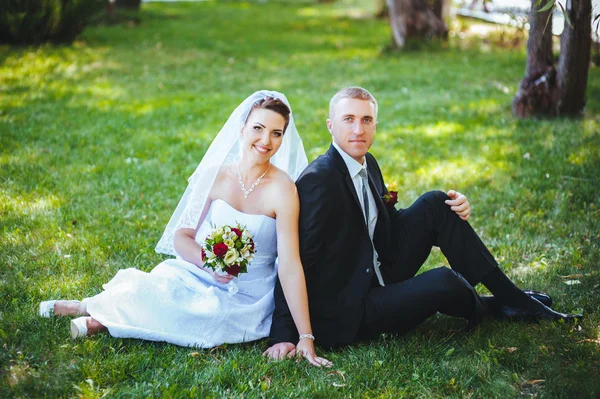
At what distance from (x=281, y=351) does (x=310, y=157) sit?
4.67 meters

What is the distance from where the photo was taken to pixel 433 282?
3.87m

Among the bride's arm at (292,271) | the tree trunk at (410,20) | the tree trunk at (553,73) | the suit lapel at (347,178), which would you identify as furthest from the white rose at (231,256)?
the tree trunk at (410,20)

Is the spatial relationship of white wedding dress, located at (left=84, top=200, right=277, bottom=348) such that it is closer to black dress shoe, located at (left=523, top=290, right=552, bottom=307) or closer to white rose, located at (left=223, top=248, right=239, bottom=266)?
white rose, located at (left=223, top=248, right=239, bottom=266)

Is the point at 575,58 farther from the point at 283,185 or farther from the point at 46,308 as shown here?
the point at 46,308

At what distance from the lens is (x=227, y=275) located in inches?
161

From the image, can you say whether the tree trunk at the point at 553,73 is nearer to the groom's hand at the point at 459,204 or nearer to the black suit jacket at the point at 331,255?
the groom's hand at the point at 459,204

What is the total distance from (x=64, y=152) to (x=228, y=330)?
16.4 feet

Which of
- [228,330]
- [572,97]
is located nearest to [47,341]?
[228,330]

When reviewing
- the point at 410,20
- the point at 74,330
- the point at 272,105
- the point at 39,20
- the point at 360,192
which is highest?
the point at 39,20

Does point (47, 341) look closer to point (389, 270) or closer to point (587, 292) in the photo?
point (389, 270)

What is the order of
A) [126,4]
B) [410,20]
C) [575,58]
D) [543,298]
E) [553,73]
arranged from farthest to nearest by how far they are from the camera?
1. [126,4]
2. [410,20]
3. [553,73]
4. [575,58]
5. [543,298]

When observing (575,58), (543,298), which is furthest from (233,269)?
(575,58)

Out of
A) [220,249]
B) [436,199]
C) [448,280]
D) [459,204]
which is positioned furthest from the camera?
[436,199]

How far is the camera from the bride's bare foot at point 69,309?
4.18 metres
